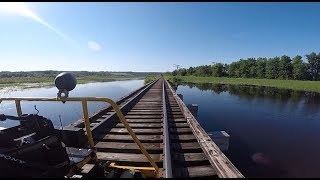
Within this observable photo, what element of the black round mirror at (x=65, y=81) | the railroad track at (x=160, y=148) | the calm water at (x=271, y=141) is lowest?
the calm water at (x=271, y=141)

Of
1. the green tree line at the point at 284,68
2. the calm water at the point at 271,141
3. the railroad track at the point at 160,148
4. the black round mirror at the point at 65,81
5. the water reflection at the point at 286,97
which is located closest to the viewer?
the black round mirror at the point at 65,81

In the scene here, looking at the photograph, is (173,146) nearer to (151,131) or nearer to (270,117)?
(151,131)

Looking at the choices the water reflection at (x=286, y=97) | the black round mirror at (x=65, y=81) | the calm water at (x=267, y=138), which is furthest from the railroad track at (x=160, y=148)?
the water reflection at (x=286, y=97)

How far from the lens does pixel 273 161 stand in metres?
10.3

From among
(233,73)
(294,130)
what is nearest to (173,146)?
(294,130)

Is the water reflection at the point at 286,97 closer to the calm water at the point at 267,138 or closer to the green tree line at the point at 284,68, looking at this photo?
the calm water at the point at 267,138

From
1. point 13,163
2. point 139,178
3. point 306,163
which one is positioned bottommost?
point 306,163

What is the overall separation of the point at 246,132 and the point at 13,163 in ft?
43.5

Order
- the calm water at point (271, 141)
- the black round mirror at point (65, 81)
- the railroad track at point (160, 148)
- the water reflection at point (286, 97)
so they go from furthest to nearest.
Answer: the water reflection at point (286, 97), the calm water at point (271, 141), the railroad track at point (160, 148), the black round mirror at point (65, 81)

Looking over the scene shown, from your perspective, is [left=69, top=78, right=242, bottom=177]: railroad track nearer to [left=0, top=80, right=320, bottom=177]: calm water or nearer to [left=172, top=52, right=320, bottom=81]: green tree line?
[left=0, top=80, right=320, bottom=177]: calm water

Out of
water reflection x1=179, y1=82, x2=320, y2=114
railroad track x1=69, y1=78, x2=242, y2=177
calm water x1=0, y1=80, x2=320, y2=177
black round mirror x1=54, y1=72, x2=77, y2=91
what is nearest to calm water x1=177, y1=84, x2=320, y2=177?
calm water x1=0, y1=80, x2=320, y2=177

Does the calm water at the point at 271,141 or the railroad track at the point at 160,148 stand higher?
the railroad track at the point at 160,148

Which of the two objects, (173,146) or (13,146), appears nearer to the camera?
(13,146)

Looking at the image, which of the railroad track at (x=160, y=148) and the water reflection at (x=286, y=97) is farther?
the water reflection at (x=286, y=97)
